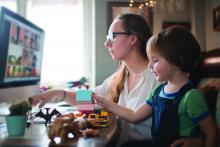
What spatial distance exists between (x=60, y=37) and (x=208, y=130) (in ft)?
8.88

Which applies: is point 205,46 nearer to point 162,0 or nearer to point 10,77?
point 162,0

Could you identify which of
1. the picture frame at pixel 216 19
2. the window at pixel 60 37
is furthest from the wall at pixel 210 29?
the window at pixel 60 37

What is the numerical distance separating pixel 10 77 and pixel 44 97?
0.63 ft

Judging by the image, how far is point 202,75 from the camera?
8.30ft

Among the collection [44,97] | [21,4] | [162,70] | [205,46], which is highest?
[21,4]

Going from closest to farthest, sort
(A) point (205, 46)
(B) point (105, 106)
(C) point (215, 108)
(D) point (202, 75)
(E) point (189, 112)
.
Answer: (E) point (189, 112), (B) point (105, 106), (C) point (215, 108), (D) point (202, 75), (A) point (205, 46)

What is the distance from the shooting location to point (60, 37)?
11.6ft

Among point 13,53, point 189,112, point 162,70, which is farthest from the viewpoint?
point 13,53

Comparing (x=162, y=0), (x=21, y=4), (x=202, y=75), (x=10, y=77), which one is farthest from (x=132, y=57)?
(x=21, y=4)

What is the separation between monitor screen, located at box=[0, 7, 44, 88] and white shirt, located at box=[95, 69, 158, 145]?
533 millimetres

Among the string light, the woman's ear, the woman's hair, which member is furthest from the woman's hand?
the string light

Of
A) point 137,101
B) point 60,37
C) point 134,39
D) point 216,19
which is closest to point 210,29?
point 216,19

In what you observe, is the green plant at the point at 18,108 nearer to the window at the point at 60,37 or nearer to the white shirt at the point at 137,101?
the white shirt at the point at 137,101

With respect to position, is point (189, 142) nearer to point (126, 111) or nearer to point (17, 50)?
point (126, 111)
